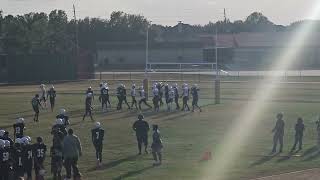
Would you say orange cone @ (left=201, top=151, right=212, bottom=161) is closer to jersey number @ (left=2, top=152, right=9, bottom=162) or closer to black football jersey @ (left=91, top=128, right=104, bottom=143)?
black football jersey @ (left=91, top=128, right=104, bottom=143)

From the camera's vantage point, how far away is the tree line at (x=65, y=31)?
110 m

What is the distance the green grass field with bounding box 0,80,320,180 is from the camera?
70.9 ft

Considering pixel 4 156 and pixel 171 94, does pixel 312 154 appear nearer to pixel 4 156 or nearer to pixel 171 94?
pixel 4 156

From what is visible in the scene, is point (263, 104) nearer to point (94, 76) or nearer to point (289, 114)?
point (289, 114)

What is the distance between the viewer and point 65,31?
13162 centimetres

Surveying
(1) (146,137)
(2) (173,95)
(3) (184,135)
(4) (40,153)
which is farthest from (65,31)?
(4) (40,153)

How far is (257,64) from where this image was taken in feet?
376

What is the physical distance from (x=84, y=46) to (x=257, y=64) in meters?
43.4

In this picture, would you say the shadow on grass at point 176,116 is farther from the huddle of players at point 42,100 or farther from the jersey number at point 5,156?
the jersey number at point 5,156

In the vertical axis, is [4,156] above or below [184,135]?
above

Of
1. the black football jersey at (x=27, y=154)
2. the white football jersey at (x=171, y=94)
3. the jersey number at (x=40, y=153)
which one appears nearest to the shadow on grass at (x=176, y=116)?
the white football jersey at (x=171, y=94)

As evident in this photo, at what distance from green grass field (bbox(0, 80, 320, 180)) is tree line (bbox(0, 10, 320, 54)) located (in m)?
42.8

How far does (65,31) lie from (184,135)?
104m

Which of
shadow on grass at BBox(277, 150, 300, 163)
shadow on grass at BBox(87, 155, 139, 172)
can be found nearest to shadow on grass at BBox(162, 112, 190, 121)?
shadow on grass at BBox(277, 150, 300, 163)
